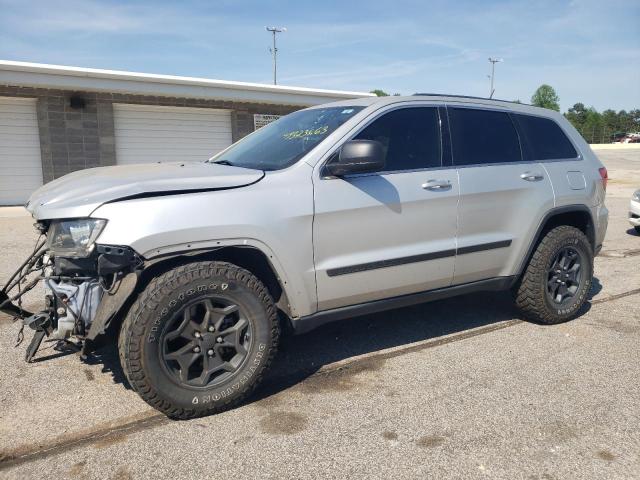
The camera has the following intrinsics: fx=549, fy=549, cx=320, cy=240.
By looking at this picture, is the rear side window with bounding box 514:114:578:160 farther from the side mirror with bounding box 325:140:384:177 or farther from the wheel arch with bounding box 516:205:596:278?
the side mirror with bounding box 325:140:384:177

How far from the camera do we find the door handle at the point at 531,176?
446cm

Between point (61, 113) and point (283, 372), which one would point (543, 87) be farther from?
point (283, 372)

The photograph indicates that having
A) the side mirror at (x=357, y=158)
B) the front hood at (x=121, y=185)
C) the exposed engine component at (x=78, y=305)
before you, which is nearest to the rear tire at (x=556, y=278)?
the side mirror at (x=357, y=158)

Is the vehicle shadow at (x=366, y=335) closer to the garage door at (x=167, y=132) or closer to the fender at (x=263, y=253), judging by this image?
the fender at (x=263, y=253)

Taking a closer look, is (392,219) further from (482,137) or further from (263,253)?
(482,137)

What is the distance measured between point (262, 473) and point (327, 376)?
1.18 m

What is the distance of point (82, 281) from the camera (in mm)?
3070

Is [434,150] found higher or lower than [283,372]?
higher

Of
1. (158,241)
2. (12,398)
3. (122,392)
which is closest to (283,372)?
(122,392)

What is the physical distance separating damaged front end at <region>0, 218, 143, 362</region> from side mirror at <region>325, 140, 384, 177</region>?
1.33m

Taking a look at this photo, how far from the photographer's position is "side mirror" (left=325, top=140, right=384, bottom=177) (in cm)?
339

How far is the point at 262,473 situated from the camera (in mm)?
2635

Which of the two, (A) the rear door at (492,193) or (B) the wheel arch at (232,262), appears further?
(A) the rear door at (492,193)

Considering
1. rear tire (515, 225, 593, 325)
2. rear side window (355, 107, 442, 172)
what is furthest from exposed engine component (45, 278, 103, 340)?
rear tire (515, 225, 593, 325)
